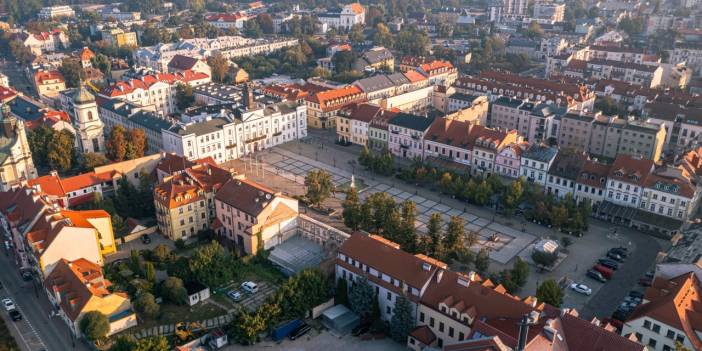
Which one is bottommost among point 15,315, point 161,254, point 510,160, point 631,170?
point 15,315

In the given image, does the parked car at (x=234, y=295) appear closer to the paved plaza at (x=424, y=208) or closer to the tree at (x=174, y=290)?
the tree at (x=174, y=290)

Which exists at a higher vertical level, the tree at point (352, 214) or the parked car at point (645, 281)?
the tree at point (352, 214)

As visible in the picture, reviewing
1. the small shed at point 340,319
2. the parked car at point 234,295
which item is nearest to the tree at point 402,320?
the small shed at point 340,319

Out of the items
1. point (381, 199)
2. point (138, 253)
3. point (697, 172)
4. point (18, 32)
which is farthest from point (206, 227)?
point (18, 32)

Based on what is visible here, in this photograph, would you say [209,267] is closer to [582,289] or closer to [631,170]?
[582,289]

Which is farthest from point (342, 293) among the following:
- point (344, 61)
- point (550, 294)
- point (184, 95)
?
point (344, 61)

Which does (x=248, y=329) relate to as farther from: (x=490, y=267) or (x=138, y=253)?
(x=490, y=267)
